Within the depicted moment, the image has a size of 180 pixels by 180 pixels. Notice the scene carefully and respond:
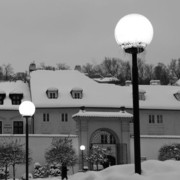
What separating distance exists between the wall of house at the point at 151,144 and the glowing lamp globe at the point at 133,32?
39.9 meters

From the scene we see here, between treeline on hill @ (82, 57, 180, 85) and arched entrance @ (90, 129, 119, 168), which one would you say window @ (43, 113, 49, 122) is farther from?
treeline on hill @ (82, 57, 180, 85)

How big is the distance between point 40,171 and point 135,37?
37.3 m

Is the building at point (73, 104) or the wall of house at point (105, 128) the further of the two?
the building at point (73, 104)

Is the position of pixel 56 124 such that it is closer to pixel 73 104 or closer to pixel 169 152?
pixel 73 104

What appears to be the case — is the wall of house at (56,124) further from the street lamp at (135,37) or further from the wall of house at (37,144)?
the street lamp at (135,37)

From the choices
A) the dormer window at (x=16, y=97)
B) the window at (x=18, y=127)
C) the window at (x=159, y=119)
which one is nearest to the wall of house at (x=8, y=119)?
the window at (x=18, y=127)

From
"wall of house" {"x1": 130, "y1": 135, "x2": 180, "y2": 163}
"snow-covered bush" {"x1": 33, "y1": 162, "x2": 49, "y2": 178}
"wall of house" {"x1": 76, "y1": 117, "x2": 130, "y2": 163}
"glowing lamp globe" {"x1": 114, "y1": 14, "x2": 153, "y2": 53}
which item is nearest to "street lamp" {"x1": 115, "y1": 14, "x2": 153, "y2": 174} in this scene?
"glowing lamp globe" {"x1": 114, "y1": 14, "x2": 153, "y2": 53}

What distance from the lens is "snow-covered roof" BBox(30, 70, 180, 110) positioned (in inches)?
2276

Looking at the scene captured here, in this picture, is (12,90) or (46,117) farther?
(12,90)

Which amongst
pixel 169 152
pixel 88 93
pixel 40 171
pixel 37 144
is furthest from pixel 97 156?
pixel 88 93

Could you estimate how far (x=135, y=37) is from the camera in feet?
30.8

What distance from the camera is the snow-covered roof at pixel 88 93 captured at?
5781 cm

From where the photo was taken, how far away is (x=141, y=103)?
60000 mm

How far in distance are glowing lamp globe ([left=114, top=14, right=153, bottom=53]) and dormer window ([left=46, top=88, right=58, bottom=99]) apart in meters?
48.6
